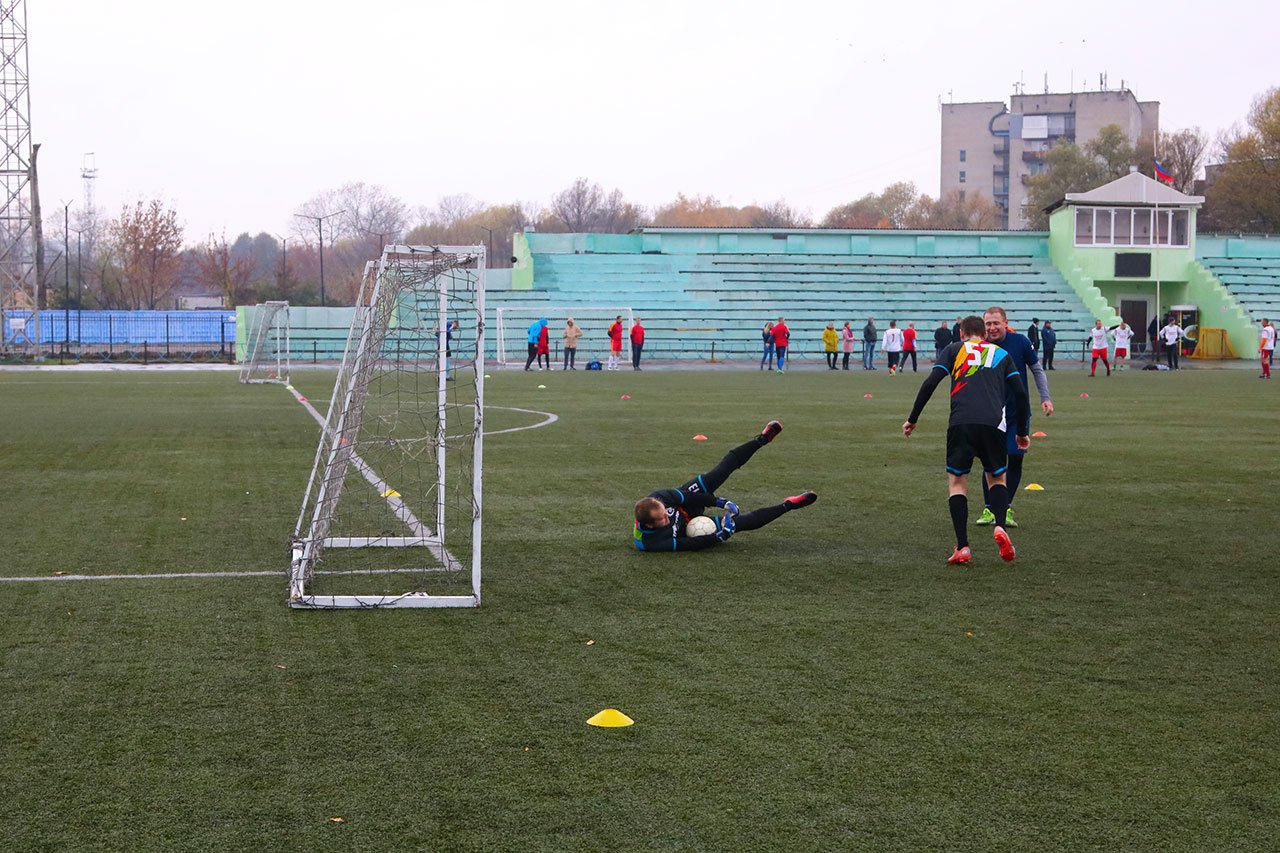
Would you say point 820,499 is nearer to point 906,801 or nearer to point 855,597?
point 855,597

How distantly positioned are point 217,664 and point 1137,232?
2115 inches

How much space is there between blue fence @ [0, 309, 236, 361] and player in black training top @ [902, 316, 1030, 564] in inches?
1784

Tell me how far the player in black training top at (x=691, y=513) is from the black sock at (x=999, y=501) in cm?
120

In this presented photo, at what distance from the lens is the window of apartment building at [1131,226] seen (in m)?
53.7

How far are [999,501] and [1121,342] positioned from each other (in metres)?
38.7

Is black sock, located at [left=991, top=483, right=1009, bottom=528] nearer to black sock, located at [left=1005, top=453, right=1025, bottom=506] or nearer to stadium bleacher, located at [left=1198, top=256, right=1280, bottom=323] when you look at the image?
black sock, located at [left=1005, top=453, right=1025, bottom=506]

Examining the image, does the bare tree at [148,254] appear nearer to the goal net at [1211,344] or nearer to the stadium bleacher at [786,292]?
the stadium bleacher at [786,292]

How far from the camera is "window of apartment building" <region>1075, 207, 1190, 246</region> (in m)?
53.7

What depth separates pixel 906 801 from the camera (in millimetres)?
4188

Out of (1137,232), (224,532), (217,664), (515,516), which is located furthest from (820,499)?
(1137,232)

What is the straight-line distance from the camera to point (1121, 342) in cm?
4478

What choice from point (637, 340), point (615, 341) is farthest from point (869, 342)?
point (615, 341)

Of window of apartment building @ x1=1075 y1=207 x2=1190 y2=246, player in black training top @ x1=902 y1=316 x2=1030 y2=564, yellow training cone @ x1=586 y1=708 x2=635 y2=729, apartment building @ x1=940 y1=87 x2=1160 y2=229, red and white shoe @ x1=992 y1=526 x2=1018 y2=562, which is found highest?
apartment building @ x1=940 y1=87 x2=1160 y2=229

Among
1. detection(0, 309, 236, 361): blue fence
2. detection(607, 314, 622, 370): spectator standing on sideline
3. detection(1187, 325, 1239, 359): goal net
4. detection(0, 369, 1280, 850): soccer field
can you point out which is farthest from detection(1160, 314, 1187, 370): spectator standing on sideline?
detection(0, 309, 236, 361): blue fence
